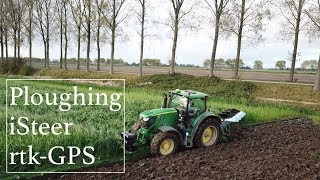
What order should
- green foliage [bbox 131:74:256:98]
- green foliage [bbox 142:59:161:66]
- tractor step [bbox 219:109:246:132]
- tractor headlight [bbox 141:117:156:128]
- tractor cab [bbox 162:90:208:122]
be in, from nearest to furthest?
tractor headlight [bbox 141:117:156:128] < tractor cab [bbox 162:90:208:122] < tractor step [bbox 219:109:246:132] < green foliage [bbox 131:74:256:98] < green foliage [bbox 142:59:161:66]

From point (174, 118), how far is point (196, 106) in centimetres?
94

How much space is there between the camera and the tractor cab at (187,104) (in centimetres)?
1210

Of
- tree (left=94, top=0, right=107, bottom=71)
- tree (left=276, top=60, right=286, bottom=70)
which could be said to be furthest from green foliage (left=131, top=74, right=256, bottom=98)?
tree (left=276, top=60, right=286, bottom=70)

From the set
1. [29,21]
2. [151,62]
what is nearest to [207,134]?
[29,21]

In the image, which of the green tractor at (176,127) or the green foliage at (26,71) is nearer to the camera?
the green tractor at (176,127)

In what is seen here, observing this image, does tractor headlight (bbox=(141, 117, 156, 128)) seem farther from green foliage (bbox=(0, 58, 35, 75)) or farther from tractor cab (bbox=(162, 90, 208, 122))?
green foliage (bbox=(0, 58, 35, 75))

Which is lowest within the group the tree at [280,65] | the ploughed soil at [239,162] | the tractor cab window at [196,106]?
the ploughed soil at [239,162]

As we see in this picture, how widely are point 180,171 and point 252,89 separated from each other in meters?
21.5

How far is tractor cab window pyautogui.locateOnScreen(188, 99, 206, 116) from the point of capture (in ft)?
40.1

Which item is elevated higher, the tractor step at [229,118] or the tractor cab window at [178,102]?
the tractor cab window at [178,102]

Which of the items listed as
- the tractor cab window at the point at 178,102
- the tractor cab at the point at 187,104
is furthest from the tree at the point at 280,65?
the tractor cab window at the point at 178,102

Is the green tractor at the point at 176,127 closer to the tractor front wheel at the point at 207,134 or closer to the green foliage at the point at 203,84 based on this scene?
the tractor front wheel at the point at 207,134

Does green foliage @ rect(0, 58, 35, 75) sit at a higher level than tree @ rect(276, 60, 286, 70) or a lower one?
lower

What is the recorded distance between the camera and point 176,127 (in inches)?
474
